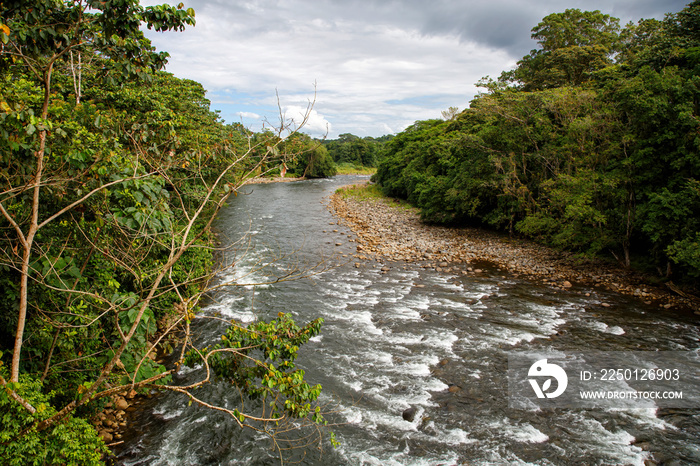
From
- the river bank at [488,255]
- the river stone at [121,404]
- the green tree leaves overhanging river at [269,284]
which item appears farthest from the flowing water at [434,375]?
the river bank at [488,255]

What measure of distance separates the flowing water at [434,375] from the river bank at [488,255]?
0.94m

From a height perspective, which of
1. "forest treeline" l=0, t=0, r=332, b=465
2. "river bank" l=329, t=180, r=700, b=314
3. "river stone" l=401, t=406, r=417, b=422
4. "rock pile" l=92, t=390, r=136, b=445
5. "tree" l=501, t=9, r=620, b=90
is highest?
"tree" l=501, t=9, r=620, b=90

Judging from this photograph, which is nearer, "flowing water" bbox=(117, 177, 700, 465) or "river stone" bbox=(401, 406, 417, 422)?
"flowing water" bbox=(117, 177, 700, 465)

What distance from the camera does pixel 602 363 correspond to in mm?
9055

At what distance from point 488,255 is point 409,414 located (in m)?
12.8

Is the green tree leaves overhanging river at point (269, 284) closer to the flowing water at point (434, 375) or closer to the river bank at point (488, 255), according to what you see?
the flowing water at point (434, 375)

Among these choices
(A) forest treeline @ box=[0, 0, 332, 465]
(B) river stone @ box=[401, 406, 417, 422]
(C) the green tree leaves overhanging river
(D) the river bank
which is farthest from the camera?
(D) the river bank

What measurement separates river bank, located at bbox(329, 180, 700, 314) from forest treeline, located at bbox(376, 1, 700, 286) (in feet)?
2.29

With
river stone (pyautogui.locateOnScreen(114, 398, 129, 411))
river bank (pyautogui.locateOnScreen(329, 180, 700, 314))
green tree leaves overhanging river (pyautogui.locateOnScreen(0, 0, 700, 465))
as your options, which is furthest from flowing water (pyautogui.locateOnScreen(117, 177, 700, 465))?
river bank (pyautogui.locateOnScreen(329, 180, 700, 314))

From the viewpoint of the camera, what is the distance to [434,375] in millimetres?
8625

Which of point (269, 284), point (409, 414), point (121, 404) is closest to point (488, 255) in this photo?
point (269, 284)

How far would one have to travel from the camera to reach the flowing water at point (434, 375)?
641 centimetres

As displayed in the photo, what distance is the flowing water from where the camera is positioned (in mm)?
6410

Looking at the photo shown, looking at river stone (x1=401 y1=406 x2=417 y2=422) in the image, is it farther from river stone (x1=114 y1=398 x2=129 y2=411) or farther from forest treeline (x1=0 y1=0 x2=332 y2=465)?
river stone (x1=114 y1=398 x2=129 y2=411)
